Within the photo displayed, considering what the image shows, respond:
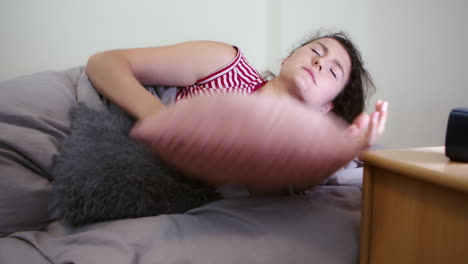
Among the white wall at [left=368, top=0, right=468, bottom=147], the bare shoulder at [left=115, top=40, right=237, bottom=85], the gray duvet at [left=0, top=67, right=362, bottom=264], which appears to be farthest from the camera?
the white wall at [left=368, top=0, right=468, bottom=147]

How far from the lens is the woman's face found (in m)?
0.87

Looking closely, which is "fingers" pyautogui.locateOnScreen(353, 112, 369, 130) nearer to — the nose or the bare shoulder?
the nose

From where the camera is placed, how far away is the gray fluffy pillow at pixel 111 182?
508 mm

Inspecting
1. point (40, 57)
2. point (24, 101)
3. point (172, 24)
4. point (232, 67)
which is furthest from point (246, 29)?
point (24, 101)

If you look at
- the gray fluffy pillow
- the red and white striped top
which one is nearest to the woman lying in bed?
the red and white striped top

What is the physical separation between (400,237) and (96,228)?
0.48 metres

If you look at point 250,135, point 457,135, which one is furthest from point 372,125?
point 250,135

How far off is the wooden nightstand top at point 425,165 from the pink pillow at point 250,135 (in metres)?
0.06

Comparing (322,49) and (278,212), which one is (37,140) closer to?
(278,212)

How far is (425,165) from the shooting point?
396 mm

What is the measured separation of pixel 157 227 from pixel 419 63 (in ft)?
5.15

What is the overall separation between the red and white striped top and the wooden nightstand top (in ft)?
1.67

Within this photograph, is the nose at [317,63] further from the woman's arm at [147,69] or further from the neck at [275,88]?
the woman's arm at [147,69]

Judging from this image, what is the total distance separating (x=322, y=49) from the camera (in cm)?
91
